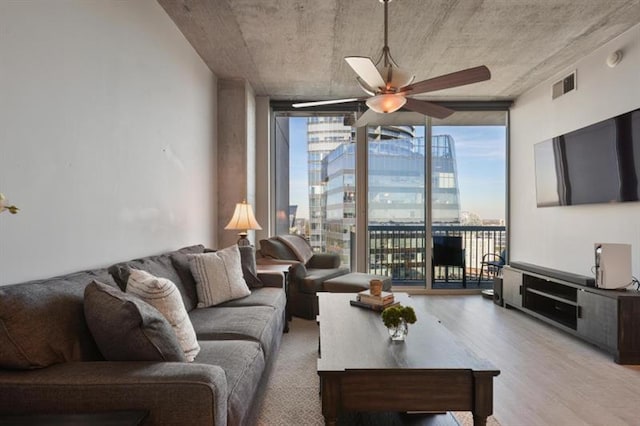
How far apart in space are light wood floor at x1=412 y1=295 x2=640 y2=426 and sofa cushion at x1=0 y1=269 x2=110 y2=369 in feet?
7.00

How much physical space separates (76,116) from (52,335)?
44.4 inches

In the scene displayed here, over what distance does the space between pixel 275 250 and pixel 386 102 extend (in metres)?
2.38

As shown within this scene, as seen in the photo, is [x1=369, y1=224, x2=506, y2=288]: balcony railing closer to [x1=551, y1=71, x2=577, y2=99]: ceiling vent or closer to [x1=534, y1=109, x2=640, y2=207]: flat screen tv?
[x1=534, y1=109, x2=640, y2=207]: flat screen tv

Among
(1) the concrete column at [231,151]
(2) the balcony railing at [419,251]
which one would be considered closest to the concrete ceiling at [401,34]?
(1) the concrete column at [231,151]

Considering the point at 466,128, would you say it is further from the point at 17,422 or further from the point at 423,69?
the point at 17,422

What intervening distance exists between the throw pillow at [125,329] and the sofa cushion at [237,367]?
0.26 meters

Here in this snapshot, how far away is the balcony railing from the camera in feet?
18.0

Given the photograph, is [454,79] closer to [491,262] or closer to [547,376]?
[547,376]

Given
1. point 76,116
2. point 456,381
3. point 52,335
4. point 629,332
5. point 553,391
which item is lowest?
point 553,391

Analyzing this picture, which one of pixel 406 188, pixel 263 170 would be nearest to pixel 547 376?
pixel 406 188

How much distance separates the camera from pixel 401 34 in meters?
3.39

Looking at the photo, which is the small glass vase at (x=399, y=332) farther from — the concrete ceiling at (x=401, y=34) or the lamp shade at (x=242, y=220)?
the concrete ceiling at (x=401, y=34)

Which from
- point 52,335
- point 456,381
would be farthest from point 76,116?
point 456,381

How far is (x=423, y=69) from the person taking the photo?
4.19 m
